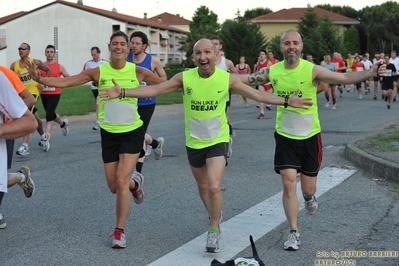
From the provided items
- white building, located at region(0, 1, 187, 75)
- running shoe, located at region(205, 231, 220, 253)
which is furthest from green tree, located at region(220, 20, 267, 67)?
running shoe, located at region(205, 231, 220, 253)

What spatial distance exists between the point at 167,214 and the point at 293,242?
6.08 ft

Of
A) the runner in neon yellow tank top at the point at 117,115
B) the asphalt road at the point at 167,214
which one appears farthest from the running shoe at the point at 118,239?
the runner in neon yellow tank top at the point at 117,115

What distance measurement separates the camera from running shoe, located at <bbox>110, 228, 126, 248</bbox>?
5980mm

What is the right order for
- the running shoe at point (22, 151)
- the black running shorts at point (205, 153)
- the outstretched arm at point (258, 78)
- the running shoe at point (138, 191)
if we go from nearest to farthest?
the black running shorts at point (205, 153)
the outstretched arm at point (258, 78)
the running shoe at point (138, 191)
the running shoe at point (22, 151)

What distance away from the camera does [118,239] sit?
6.02 metres

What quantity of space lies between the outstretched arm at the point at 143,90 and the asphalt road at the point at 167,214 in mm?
1388

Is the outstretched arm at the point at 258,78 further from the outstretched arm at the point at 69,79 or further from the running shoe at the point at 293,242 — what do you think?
the running shoe at the point at 293,242

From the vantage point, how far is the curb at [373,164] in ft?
30.0

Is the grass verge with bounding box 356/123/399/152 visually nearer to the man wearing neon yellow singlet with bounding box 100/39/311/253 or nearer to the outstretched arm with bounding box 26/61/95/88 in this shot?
the man wearing neon yellow singlet with bounding box 100/39/311/253

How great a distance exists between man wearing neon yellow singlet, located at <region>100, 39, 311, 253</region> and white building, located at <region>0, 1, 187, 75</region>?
58.1 metres

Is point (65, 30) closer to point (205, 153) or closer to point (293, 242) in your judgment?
point (205, 153)

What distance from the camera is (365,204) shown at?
25.4 feet

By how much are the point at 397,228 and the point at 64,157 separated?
6.93m

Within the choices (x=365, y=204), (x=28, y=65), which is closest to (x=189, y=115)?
(x=28, y=65)
